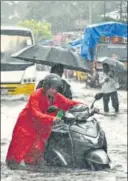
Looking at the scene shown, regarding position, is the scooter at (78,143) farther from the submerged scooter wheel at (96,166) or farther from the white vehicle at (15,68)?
the white vehicle at (15,68)

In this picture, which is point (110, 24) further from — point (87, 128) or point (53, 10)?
point (53, 10)

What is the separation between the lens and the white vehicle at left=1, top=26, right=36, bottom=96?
753 inches

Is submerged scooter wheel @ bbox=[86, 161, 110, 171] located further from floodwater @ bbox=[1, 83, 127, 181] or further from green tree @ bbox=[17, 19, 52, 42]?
green tree @ bbox=[17, 19, 52, 42]

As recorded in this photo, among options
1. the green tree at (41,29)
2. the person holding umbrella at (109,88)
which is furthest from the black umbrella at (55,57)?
the green tree at (41,29)

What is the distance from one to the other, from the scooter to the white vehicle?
12.1 metres

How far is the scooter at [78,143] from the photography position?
269 inches

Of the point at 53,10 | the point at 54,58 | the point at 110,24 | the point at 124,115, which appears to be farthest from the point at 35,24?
the point at 54,58

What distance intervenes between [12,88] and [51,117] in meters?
12.5

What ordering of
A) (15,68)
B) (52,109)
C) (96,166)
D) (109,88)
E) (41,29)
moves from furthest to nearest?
(41,29)
(15,68)
(109,88)
(96,166)
(52,109)

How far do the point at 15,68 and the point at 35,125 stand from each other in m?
12.6

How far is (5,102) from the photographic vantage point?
738 inches

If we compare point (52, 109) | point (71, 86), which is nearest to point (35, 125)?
point (52, 109)

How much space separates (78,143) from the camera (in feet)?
22.6

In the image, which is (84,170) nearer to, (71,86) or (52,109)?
(52,109)
